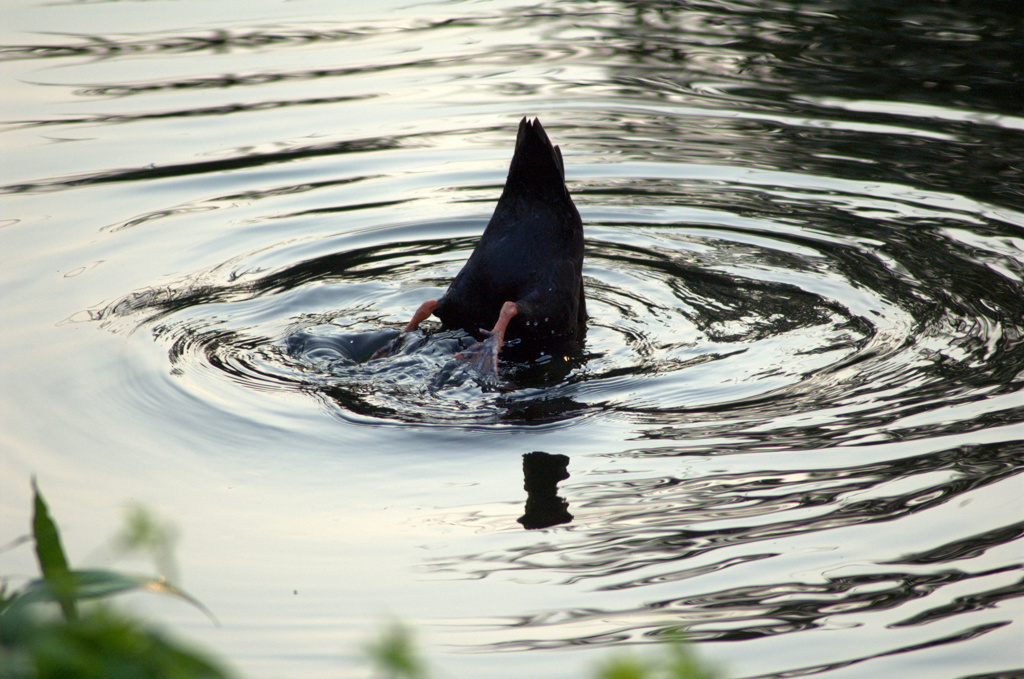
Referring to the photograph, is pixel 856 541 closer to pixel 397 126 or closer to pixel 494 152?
pixel 494 152

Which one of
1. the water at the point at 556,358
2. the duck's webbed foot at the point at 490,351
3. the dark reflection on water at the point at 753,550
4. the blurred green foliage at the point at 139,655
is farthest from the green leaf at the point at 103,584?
the duck's webbed foot at the point at 490,351

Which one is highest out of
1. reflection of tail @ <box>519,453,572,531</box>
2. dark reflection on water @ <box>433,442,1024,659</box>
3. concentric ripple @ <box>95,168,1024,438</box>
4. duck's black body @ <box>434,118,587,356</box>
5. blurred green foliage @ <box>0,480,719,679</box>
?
blurred green foliage @ <box>0,480,719,679</box>

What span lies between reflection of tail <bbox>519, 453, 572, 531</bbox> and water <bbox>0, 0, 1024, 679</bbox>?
2cm

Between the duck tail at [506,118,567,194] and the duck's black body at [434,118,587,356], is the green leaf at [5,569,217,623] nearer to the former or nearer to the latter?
the duck's black body at [434,118,587,356]

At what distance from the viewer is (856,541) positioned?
3.61 m

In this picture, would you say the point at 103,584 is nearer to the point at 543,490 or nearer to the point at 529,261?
the point at 543,490

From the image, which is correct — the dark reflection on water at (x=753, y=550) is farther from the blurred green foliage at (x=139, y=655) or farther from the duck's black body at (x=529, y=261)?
the blurred green foliage at (x=139, y=655)

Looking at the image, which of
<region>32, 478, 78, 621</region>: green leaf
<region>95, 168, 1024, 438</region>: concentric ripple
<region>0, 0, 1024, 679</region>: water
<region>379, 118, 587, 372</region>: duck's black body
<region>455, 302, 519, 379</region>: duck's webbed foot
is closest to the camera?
<region>32, 478, 78, 621</region>: green leaf

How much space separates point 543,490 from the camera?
4.01 m

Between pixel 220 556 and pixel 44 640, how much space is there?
262cm

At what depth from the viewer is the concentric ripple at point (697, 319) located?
4.67 m

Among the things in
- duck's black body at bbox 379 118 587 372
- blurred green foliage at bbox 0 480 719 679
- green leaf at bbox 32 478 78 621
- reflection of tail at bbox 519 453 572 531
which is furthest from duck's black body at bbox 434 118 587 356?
blurred green foliage at bbox 0 480 719 679

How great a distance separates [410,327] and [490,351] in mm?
597

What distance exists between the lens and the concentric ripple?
4.67 metres
